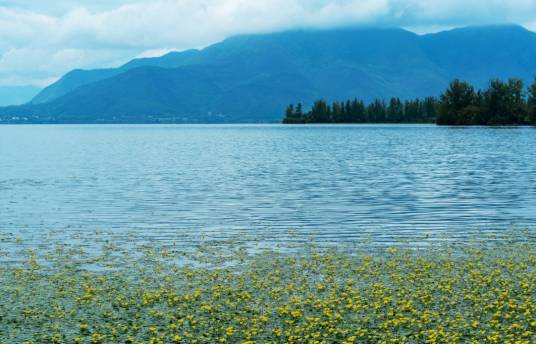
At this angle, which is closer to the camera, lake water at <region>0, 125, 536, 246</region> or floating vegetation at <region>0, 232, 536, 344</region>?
floating vegetation at <region>0, 232, 536, 344</region>

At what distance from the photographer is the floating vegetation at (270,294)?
2642 cm

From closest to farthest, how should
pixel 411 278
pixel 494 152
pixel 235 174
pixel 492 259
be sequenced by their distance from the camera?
pixel 411 278 → pixel 492 259 → pixel 235 174 → pixel 494 152

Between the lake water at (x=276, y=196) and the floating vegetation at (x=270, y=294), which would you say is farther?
the lake water at (x=276, y=196)

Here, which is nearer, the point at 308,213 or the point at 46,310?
the point at 46,310

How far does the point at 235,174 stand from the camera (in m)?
96.9

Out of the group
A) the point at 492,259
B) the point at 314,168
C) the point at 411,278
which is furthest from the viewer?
the point at 314,168

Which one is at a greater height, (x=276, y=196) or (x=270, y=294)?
(x=270, y=294)

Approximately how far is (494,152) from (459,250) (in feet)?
339

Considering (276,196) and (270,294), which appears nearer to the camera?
(270,294)

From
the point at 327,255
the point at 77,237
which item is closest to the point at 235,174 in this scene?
the point at 77,237

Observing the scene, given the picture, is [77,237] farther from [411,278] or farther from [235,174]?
[235,174]

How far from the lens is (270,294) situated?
31562 mm

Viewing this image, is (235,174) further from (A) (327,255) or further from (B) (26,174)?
(A) (327,255)

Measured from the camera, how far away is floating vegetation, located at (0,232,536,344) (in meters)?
26.4
